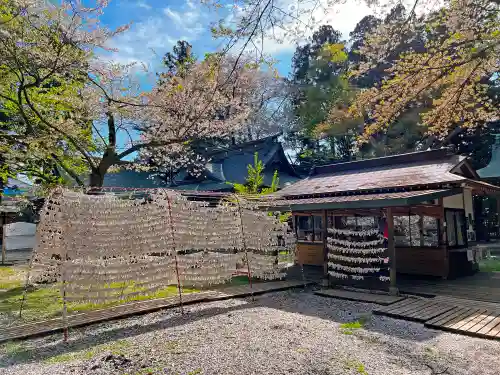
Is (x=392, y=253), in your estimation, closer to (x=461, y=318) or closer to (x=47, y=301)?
(x=461, y=318)

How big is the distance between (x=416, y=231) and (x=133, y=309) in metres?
6.80

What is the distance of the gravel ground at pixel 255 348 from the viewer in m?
3.63

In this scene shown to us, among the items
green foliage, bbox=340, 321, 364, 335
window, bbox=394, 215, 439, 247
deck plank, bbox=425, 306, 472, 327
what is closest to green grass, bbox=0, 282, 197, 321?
green foliage, bbox=340, 321, 364, 335

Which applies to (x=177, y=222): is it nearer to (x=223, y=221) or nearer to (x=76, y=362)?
(x=223, y=221)

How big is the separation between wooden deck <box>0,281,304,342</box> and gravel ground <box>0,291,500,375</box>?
0.16 meters

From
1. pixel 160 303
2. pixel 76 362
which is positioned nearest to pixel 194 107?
pixel 160 303

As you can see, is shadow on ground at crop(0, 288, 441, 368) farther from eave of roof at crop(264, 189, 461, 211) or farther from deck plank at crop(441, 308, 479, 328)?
eave of roof at crop(264, 189, 461, 211)

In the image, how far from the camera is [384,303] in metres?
6.29

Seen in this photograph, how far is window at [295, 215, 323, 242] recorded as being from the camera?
11078 millimetres

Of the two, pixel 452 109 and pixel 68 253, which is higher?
pixel 452 109

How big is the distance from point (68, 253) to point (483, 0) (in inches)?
257

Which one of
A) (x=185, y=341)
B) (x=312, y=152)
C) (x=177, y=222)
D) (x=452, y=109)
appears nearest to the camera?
(x=185, y=341)

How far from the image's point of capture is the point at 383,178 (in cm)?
938

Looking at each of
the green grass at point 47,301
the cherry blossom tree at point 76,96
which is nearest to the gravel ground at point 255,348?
the green grass at point 47,301
